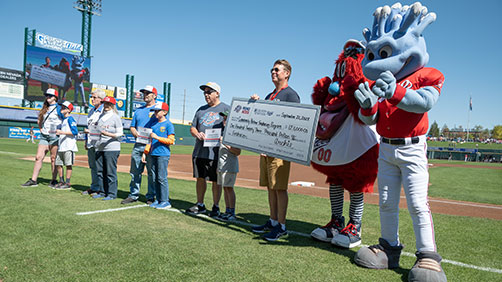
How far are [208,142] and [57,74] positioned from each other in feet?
130

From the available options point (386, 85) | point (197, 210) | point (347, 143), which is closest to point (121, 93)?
point (197, 210)

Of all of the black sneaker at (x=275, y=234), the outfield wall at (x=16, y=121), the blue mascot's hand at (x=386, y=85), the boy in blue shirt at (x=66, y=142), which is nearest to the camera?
the blue mascot's hand at (x=386, y=85)

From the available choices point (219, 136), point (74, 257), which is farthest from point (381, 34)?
point (74, 257)

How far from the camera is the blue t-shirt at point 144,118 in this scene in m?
6.19

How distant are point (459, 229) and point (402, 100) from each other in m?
3.42

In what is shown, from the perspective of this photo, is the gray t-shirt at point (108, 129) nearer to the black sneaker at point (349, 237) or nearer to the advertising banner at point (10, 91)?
the black sneaker at point (349, 237)

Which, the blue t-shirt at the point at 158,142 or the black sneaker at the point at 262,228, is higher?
the blue t-shirt at the point at 158,142

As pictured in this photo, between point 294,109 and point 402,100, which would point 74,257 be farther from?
point 402,100

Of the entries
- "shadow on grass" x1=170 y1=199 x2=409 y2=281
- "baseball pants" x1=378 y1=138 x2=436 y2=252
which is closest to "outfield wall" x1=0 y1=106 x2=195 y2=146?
"shadow on grass" x1=170 y1=199 x2=409 y2=281

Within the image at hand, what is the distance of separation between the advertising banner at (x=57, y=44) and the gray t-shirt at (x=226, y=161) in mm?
40690

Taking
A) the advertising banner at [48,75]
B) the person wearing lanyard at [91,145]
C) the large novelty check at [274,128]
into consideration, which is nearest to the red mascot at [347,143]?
the large novelty check at [274,128]

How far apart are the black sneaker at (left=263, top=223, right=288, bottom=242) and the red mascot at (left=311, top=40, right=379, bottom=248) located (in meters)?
→ 0.40

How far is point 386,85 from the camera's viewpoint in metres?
2.87

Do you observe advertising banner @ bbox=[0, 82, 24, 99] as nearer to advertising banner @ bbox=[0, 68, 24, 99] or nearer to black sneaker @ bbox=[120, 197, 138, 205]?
advertising banner @ bbox=[0, 68, 24, 99]
